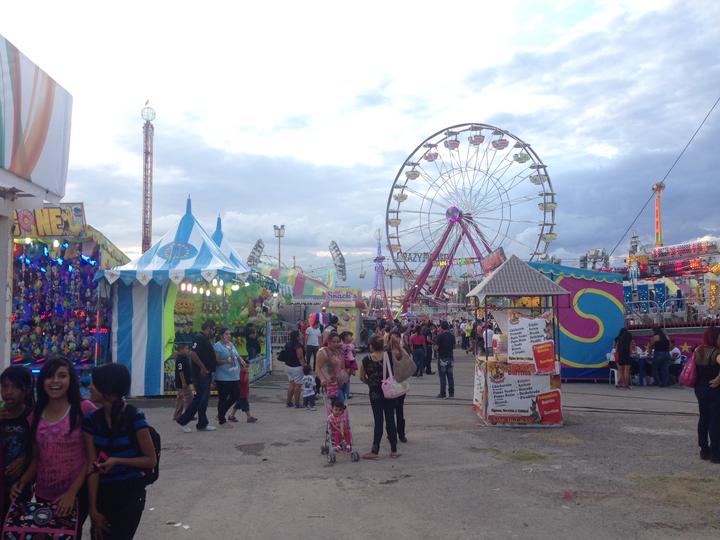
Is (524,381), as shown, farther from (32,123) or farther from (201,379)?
(32,123)

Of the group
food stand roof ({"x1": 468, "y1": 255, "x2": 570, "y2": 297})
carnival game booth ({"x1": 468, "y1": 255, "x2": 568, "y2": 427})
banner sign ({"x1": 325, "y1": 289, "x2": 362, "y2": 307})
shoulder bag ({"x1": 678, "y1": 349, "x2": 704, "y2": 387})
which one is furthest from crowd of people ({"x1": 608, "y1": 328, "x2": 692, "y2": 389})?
banner sign ({"x1": 325, "y1": 289, "x2": 362, "y2": 307})

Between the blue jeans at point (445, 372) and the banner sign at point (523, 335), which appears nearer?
the banner sign at point (523, 335)

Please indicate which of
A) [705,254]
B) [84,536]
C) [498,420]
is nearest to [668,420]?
[498,420]

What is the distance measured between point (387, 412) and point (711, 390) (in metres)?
3.33

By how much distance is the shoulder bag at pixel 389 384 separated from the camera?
21.7 ft

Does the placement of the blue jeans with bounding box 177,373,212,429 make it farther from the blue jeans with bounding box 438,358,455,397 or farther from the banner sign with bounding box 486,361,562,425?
the blue jeans with bounding box 438,358,455,397

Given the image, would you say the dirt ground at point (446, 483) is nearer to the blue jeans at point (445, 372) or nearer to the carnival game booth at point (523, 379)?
the carnival game booth at point (523, 379)

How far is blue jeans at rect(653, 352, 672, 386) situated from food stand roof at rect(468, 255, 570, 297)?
17.4 ft

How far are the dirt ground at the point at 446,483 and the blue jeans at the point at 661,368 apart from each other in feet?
15.0

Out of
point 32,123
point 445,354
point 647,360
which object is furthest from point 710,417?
point 647,360

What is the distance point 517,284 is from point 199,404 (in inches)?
196

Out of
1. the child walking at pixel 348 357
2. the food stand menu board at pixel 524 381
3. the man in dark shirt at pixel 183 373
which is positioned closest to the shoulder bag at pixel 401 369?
the child walking at pixel 348 357

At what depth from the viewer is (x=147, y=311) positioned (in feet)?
38.0

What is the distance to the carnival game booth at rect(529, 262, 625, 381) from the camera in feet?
47.2
